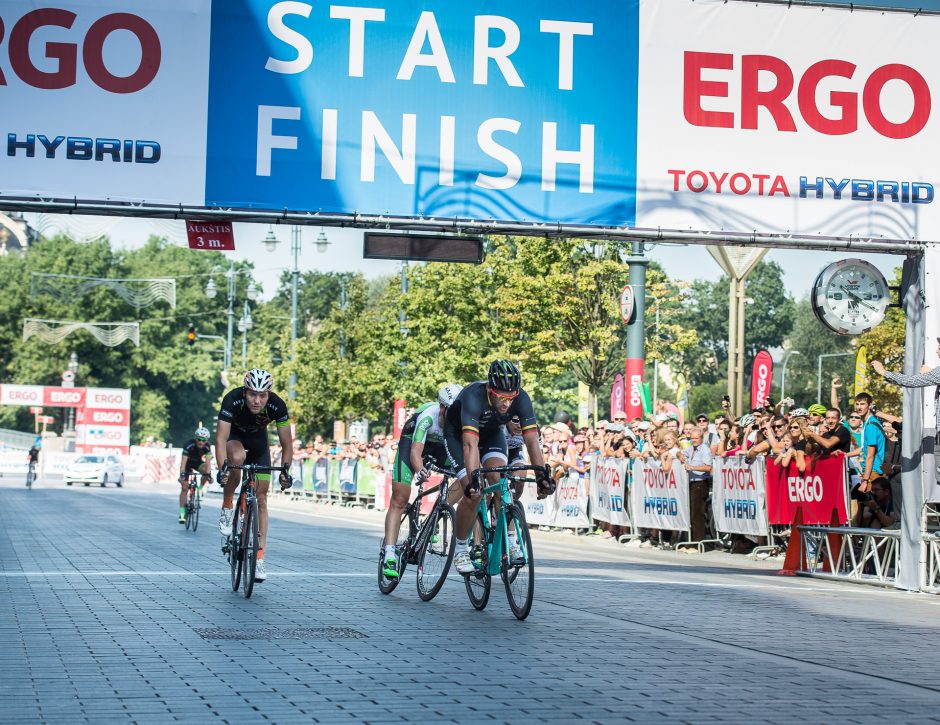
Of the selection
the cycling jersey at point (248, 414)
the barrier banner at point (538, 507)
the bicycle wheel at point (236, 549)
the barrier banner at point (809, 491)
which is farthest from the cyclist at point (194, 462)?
the cycling jersey at point (248, 414)

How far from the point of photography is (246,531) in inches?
482

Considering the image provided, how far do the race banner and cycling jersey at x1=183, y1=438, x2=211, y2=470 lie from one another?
6.48 m

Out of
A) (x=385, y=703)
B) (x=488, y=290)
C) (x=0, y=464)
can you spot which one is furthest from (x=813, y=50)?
(x=0, y=464)

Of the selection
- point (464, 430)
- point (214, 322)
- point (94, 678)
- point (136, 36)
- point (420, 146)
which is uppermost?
point (214, 322)

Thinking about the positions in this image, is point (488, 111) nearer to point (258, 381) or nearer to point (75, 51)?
point (75, 51)

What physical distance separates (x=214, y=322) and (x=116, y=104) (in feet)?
360

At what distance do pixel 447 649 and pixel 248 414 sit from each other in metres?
4.21

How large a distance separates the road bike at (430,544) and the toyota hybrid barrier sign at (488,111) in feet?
13.0

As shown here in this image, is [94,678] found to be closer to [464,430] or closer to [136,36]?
[464,430]

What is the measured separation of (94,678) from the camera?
764 cm

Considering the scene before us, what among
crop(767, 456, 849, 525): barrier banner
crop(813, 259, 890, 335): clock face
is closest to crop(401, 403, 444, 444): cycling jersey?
crop(813, 259, 890, 335): clock face

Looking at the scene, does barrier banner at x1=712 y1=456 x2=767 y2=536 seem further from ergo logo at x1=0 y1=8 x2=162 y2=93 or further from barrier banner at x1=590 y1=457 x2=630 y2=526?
ergo logo at x1=0 y1=8 x2=162 y2=93

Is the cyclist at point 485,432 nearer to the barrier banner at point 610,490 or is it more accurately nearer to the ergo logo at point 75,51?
the ergo logo at point 75,51

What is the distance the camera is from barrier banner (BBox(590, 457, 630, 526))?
77.6ft
